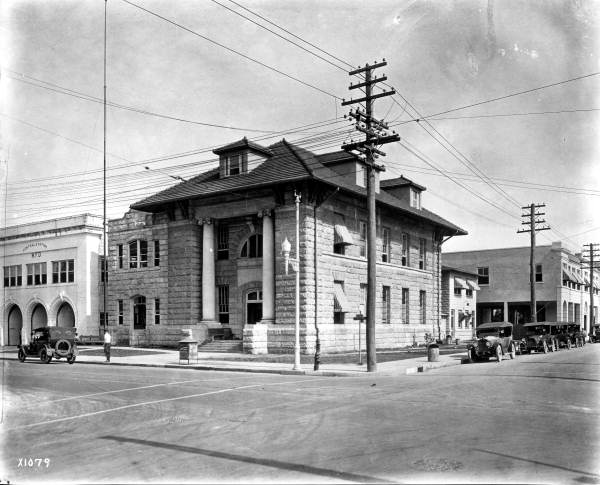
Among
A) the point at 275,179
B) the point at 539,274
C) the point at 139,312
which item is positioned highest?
the point at 275,179

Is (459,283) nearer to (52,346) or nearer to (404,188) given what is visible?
(404,188)

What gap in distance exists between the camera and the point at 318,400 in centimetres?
1477

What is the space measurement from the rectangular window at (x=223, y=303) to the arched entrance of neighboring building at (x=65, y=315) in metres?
16.5

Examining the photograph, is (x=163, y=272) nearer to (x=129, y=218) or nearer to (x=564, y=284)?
(x=129, y=218)

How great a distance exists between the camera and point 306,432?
10.3 metres

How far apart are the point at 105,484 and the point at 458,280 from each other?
2035 inches

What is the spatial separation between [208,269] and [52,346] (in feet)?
36.5

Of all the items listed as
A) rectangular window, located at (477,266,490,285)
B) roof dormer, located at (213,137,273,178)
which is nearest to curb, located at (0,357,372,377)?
roof dormer, located at (213,137,273,178)

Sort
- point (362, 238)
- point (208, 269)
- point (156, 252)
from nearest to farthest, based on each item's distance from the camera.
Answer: point (208, 269), point (362, 238), point (156, 252)

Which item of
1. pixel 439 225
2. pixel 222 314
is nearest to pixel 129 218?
pixel 222 314

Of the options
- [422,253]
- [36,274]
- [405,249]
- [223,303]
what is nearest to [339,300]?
[223,303]

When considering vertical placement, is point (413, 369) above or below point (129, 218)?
below

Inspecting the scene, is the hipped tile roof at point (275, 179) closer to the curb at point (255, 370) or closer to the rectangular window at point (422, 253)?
the rectangular window at point (422, 253)

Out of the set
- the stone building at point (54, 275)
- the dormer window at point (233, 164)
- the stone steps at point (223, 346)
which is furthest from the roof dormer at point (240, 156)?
the stone building at point (54, 275)
